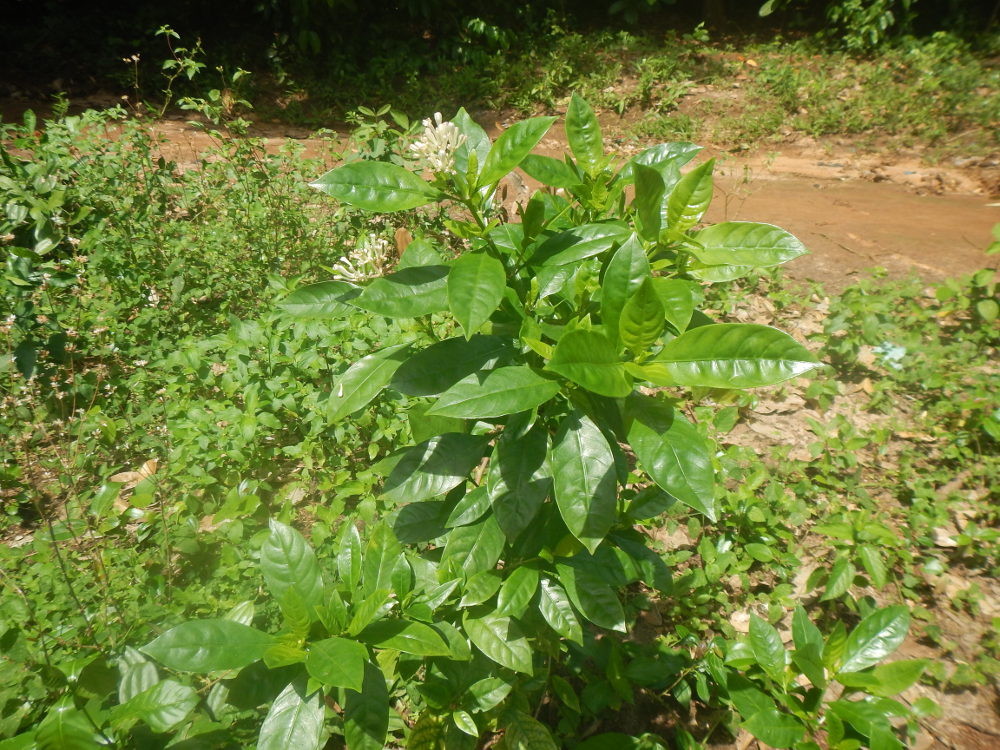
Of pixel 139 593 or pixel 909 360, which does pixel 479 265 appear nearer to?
pixel 139 593

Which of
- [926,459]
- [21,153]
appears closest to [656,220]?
[926,459]

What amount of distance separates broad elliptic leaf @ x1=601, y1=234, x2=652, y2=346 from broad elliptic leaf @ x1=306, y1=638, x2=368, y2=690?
76 centimetres

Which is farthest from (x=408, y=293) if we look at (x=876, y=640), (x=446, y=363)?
(x=876, y=640)

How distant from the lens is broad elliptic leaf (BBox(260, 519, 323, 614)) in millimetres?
1155

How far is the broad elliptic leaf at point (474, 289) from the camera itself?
92 cm

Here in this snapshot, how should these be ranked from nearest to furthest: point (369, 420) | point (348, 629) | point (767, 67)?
1. point (348, 629)
2. point (369, 420)
3. point (767, 67)

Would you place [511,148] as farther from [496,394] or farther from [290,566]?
[290,566]

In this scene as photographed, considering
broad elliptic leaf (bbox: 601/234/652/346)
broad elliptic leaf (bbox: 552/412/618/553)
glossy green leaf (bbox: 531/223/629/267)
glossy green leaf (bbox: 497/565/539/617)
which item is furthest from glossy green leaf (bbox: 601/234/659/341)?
glossy green leaf (bbox: 497/565/539/617)

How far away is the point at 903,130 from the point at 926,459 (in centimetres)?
544

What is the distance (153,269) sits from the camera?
3488 millimetres

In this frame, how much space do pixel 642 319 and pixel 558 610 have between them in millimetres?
761

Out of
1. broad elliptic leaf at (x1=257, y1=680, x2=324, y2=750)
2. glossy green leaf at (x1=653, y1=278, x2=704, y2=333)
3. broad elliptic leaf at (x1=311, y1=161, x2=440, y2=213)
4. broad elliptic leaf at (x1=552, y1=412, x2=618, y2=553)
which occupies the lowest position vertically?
broad elliptic leaf at (x1=257, y1=680, x2=324, y2=750)

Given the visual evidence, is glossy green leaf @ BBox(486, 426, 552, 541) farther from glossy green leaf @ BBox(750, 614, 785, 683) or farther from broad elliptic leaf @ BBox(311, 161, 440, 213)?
glossy green leaf @ BBox(750, 614, 785, 683)

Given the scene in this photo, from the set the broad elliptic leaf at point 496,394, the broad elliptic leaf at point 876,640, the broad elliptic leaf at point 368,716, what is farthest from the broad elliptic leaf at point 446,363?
the broad elliptic leaf at point 876,640
